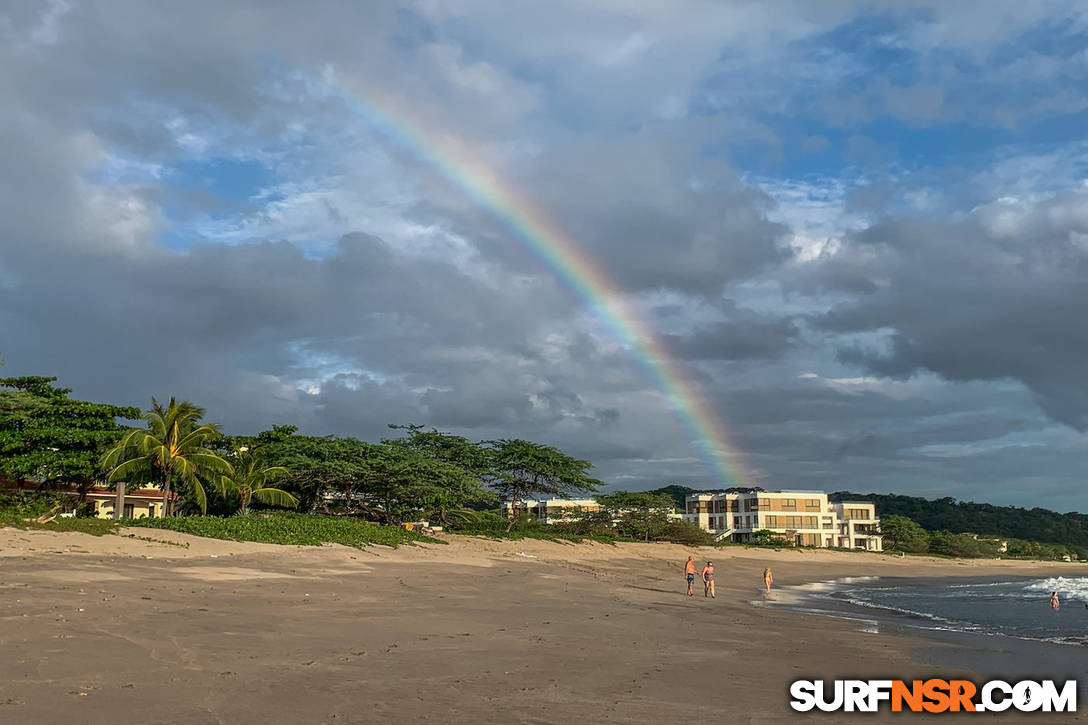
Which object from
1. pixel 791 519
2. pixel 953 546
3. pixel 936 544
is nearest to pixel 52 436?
pixel 791 519

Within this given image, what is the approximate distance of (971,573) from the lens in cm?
9206

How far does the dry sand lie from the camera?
999 cm

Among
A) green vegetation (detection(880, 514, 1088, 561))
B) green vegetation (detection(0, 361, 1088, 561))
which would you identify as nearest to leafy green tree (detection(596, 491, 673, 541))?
green vegetation (detection(0, 361, 1088, 561))

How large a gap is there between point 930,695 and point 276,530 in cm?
3027

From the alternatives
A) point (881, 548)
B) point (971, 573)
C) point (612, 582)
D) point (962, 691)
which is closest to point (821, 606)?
point (612, 582)

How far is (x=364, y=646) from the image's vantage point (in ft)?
47.8

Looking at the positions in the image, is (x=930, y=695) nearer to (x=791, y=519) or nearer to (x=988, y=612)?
(x=988, y=612)

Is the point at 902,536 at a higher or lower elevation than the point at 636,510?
→ lower

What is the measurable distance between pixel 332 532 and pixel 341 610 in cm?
2109

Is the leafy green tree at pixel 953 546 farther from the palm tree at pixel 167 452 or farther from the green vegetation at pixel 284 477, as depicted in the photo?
the palm tree at pixel 167 452

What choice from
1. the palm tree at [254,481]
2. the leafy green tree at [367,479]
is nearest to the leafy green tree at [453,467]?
the leafy green tree at [367,479]

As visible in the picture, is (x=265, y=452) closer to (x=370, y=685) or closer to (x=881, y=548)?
(x=370, y=685)

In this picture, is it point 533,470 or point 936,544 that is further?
point 936,544

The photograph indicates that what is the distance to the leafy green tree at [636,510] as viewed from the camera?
3174 inches
